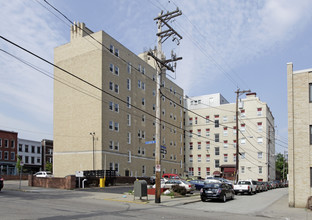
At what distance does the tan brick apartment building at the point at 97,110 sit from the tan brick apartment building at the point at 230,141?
16796 mm

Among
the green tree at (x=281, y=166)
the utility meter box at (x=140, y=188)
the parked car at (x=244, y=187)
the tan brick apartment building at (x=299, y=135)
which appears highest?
the tan brick apartment building at (x=299, y=135)

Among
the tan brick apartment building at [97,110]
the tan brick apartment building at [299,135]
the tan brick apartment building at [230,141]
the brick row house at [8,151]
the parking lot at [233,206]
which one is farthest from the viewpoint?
the brick row house at [8,151]

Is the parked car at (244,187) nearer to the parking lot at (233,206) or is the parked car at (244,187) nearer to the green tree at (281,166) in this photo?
the parking lot at (233,206)

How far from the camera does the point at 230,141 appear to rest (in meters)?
73.0

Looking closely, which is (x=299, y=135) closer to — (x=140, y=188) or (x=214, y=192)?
(x=214, y=192)

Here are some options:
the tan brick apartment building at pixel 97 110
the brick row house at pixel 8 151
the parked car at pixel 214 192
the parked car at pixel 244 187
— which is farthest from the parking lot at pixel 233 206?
the brick row house at pixel 8 151

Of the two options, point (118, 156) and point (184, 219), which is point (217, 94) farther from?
point (184, 219)

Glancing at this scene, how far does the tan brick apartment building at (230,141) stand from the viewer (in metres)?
68.8

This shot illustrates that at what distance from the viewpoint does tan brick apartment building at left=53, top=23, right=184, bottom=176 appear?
46.0 meters

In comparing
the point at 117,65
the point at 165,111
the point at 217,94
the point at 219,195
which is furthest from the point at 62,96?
the point at 217,94

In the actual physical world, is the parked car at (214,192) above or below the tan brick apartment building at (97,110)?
below

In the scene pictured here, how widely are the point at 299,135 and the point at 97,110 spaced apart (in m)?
29.7

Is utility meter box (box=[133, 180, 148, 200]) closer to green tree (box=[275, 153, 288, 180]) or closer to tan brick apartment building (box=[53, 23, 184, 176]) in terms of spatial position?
tan brick apartment building (box=[53, 23, 184, 176])

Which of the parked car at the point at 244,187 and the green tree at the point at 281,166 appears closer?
the parked car at the point at 244,187
